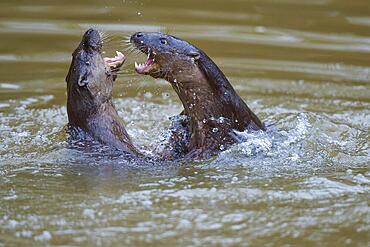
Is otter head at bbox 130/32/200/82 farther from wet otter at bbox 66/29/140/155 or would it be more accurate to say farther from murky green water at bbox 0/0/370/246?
murky green water at bbox 0/0/370/246

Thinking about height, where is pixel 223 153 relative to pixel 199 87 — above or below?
below

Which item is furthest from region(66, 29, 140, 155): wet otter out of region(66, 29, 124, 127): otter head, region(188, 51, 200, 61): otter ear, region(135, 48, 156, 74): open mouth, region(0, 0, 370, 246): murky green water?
region(188, 51, 200, 61): otter ear

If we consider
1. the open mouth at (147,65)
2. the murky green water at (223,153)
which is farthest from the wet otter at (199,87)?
the murky green water at (223,153)

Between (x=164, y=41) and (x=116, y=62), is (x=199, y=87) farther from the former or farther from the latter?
(x=116, y=62)

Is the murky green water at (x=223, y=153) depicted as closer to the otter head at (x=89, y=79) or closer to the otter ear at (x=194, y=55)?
the otter head at (x=89, y=79)

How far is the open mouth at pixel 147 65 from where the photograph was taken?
189 inches

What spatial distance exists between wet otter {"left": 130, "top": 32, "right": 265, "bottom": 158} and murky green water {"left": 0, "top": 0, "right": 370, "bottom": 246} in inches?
5.0

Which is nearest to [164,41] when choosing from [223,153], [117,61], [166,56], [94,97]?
[166,56]

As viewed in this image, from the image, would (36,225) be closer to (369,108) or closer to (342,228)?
(342,228)

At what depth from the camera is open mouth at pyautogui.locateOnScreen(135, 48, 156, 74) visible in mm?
4793

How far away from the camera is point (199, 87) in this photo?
16.0 feet

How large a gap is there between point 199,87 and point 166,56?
236 millimetres

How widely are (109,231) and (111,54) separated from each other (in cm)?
304

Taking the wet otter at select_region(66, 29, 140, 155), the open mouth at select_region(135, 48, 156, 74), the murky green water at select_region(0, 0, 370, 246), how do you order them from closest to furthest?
1. the murky green water at select_region(0, 0, 370, 246)
2. the open mouth at select_region(135, 48, 156, 74)
3. the wet otter at select_region(66, 29, 140, 155)
